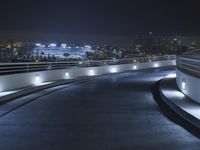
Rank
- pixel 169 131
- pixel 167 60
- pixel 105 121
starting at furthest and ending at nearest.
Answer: pixel 167 60
pixel 105 121
pixel 169 131

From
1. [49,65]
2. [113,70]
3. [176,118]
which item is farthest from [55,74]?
[176,118]

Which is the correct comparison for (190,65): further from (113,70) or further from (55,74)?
(113,70)

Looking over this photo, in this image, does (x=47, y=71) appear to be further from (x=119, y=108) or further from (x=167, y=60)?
(x=167, y=60)

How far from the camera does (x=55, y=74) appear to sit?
30.5m

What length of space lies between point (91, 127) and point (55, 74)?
1951cm

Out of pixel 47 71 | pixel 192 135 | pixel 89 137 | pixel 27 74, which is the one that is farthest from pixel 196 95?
pixel 47 71

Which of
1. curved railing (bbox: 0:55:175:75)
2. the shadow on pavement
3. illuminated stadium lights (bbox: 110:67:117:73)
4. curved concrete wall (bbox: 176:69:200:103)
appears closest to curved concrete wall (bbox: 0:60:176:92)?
illuminated stadium lights (bbox: 110:67:117:73)

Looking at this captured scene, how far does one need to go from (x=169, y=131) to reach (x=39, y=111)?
5660mm

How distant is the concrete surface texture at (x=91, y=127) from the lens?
898cm

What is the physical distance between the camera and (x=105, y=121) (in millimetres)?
12289

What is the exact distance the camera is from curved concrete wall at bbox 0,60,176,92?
21.8 meters

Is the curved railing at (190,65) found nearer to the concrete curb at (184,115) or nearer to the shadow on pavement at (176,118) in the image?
the shadow on pavement at (176,118)

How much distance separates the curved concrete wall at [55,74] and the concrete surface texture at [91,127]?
14.9 feet

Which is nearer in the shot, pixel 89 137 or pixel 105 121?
pixel 89 137
